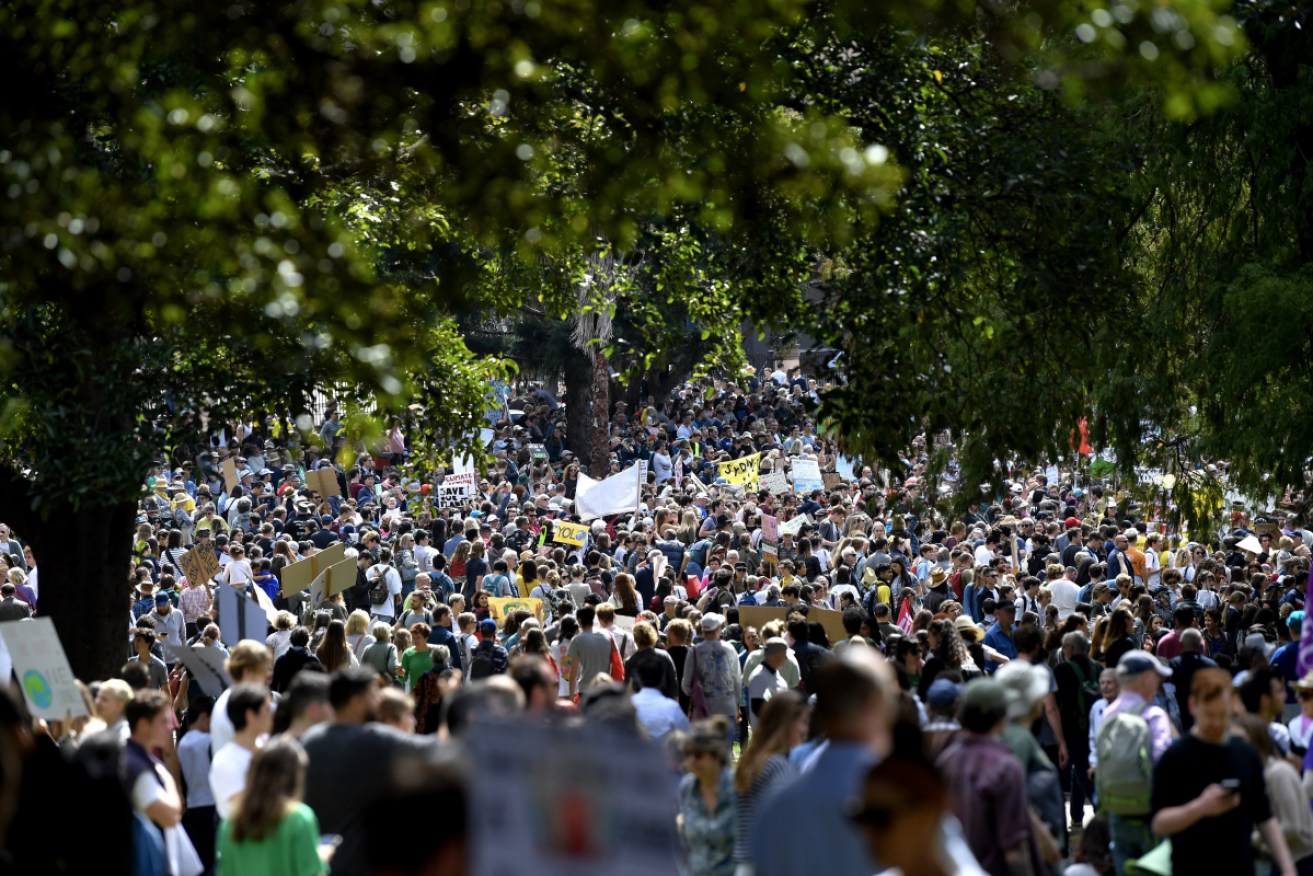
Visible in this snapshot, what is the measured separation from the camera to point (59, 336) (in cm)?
1149

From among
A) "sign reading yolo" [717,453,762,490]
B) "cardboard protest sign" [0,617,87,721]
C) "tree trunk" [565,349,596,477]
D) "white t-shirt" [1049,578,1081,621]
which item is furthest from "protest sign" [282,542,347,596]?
"tree trunk" [565,349,596,477]

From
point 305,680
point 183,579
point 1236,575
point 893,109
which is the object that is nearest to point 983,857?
point 305,680

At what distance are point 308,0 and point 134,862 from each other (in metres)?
3.33

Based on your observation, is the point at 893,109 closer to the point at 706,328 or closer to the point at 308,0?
the point at 706,328

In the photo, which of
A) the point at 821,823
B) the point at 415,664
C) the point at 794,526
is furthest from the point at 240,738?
the point at 794,526

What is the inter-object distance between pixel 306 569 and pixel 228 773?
10.6 meters

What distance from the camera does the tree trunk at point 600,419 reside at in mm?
41719

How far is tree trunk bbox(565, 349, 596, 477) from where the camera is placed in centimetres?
4600

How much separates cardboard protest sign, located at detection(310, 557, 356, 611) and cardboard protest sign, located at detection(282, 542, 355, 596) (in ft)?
0.86

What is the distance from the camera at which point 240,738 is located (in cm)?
776

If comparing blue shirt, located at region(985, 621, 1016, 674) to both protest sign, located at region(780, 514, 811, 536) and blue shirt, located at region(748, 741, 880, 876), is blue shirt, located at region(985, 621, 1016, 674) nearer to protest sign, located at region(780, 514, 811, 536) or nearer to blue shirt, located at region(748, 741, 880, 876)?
blue shirt, located at region(748, 741, 880, 876)

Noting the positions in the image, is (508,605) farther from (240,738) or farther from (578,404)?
(578,404)

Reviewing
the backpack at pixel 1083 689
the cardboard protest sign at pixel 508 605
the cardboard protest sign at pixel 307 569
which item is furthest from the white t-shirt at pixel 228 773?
the cardboard protest sign at pixel 307 569

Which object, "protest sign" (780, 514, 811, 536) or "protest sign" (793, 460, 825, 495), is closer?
"protest sign" (780, 514, 811, 536)
